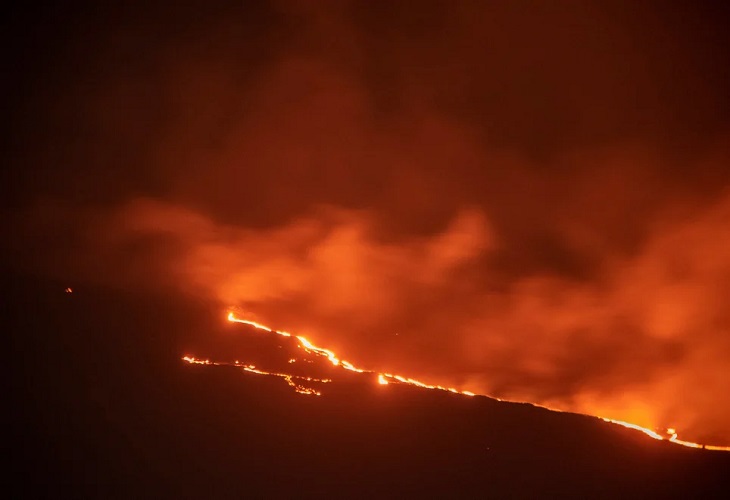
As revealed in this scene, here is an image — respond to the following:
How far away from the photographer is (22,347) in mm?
3828

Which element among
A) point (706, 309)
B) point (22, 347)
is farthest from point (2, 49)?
point (706, 309)

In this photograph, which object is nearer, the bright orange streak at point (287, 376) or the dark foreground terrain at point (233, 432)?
the dark foreground terrain at point (233, 432)

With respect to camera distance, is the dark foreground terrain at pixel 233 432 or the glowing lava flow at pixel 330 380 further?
the glowing lava flow at pixel 330 380

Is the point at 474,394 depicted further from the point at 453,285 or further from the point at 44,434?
the point at 44,434

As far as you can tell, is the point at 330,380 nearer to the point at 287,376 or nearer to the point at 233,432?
the point at 287,376

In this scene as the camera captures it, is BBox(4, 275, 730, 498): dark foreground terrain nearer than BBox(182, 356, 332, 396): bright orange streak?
Yes

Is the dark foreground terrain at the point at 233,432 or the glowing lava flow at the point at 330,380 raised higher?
the glowing lava flow at the point at 330,380

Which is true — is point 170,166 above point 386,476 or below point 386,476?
above

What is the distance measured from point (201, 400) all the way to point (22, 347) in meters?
1.35

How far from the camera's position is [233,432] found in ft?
12.6

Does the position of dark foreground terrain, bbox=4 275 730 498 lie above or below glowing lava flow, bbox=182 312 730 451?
below

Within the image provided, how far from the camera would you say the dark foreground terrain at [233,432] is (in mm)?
3629

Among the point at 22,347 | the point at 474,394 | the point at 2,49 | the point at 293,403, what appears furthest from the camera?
the point at 474,394

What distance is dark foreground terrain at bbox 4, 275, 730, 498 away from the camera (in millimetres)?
3629
